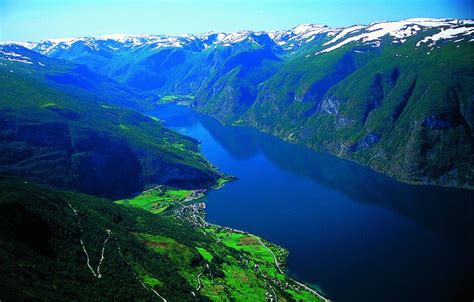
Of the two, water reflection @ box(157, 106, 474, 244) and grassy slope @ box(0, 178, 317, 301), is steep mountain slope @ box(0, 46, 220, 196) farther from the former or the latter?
grassy slope @ box(0, 178, 317, 301)

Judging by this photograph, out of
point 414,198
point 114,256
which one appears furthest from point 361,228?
point 114,256

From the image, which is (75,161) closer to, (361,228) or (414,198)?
(361,228)

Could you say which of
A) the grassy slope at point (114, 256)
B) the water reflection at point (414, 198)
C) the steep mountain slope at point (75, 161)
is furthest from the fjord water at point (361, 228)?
the steep mountain slope at point (75, 161)

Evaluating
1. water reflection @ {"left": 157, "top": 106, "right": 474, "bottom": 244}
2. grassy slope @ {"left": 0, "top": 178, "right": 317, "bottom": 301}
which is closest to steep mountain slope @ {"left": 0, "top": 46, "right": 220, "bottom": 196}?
water reflection @ {"left": 157, "top": 106, "right": 474, "bottom": 244}

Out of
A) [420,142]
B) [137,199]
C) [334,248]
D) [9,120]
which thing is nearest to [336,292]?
[334,248]

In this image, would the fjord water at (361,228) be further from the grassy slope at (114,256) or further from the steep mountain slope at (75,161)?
the steep mountain slope at (75,161)

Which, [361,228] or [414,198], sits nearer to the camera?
[361,228]
